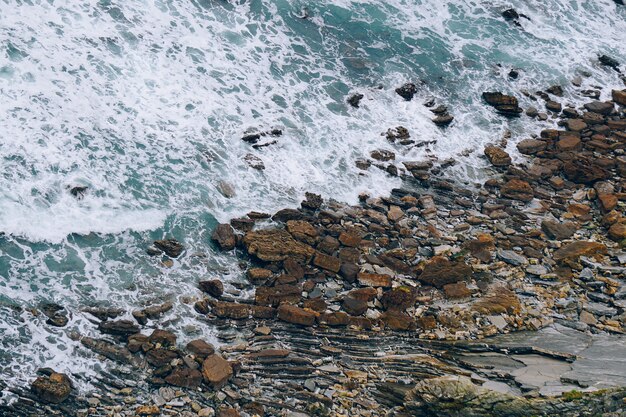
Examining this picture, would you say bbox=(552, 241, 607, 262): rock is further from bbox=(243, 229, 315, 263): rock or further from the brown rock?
bbox=(243, 229, 315, 263): rock

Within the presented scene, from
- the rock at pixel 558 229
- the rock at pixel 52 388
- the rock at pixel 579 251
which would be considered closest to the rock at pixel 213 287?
the rock at pixel 52 388

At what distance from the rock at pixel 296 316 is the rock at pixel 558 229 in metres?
6.59

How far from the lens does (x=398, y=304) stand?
15.2 meters

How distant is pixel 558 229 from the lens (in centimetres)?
1775

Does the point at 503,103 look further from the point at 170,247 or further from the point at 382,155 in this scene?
the point at 170,247

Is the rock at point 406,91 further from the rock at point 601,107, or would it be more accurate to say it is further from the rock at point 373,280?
the rock at point 373,280

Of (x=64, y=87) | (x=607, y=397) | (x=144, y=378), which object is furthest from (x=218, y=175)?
(x=607, y=397)

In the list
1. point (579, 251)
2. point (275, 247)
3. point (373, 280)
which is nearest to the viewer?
point (373, 280)

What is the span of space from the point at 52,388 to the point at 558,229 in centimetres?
1184

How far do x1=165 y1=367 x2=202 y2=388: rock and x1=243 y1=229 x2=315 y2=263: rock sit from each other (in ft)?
11.7

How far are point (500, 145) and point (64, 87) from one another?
39.0 feet

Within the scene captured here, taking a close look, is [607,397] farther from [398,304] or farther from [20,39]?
[20,39]

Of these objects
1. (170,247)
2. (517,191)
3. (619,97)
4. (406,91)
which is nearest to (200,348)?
(170,247)

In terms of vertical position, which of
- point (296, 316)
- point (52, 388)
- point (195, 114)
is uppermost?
point (195, 114)
